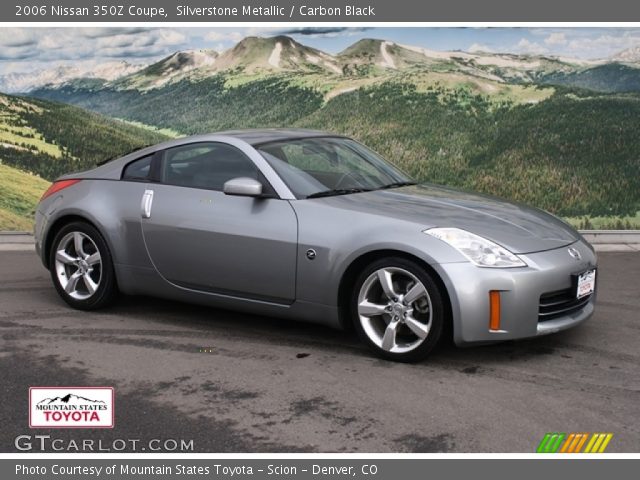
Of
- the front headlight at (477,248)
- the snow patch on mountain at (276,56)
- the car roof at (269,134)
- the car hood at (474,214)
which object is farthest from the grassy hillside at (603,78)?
the front headlight at (477,248)

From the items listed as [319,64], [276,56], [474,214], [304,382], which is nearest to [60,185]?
[304,382]

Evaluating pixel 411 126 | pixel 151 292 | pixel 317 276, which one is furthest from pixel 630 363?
pixel 411 126

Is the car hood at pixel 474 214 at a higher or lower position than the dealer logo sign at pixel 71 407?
higher

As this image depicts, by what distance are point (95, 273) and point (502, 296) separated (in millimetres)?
3187

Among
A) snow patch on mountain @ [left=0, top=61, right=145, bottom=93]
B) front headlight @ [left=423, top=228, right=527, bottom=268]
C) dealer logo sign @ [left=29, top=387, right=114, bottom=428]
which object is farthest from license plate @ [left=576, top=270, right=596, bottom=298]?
snow patch on mountain @ [left=0, top=61, right=145, bottom=93]

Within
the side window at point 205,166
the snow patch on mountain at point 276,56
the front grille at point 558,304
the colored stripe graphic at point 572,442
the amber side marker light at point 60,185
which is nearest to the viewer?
the colored stripe graphic at point 572,442

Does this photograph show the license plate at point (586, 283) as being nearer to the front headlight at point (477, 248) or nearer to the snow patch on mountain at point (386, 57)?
the front headlight at point (477, 248)

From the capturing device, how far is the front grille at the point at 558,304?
561cm

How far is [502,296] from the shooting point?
543 centimetres

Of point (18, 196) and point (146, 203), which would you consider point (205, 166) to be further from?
point (18, 196)

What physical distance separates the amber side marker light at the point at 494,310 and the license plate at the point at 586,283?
26.5 inches

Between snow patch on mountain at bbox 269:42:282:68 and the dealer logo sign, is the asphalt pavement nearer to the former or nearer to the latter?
the dealer logo sign
